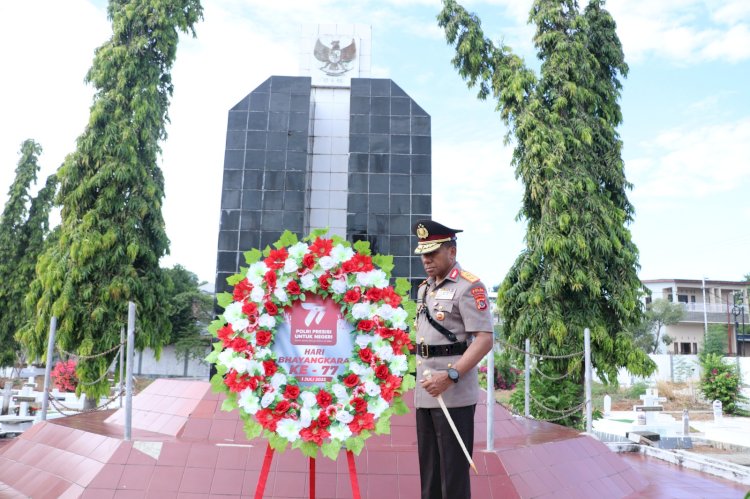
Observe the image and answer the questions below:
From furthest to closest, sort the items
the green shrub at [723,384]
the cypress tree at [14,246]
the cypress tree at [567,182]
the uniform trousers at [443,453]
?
the green shrub at [723,384] < the cypress tree at [14,246] < the cypress tree at [567,182] < the uniform trousers at [443,453]

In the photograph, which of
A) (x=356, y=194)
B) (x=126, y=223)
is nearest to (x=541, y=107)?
(x=356, y=194)

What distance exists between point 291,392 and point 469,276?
1067 mm

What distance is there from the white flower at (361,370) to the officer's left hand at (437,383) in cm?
37

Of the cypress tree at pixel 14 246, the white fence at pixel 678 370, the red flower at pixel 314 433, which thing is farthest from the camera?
the white fence at pixel 678 370

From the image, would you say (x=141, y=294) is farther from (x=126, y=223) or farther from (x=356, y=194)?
(x=356, y=194)

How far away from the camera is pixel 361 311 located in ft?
9.76

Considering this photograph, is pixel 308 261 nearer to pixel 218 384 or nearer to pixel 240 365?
pixel 240 365

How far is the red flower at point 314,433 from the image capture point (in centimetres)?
283

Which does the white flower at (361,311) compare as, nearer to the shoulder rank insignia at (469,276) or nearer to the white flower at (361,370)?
the white flower at (361,370)

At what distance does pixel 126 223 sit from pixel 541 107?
24.4 ft

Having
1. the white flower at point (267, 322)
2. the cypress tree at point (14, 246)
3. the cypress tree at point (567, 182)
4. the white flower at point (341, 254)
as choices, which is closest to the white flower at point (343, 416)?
the white flower at point (267, 322)

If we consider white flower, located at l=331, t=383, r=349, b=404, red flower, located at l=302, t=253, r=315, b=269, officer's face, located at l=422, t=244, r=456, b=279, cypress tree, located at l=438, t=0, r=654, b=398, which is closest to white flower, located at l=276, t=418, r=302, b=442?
white flower, located at l=331, t=383, r=349, b=404

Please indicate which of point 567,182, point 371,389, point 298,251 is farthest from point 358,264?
point 567,182

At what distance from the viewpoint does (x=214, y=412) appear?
15.6 feet
